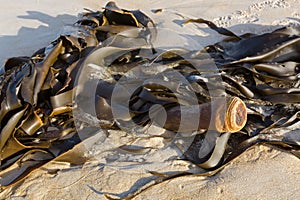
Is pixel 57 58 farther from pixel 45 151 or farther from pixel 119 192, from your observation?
pixel 119 192

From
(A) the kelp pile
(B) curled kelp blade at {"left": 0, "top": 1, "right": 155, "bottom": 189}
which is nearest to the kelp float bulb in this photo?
(A) the kelp pile

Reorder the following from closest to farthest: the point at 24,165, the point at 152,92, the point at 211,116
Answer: the point at 211,116 → the point at 24,165 → the point at 152,92

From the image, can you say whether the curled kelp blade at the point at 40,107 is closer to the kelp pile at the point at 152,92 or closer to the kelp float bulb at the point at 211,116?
the kelp pile at the point at 152,92

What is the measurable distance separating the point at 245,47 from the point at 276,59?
227 mm

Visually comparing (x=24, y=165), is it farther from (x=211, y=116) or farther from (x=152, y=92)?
(x=211, y=116)

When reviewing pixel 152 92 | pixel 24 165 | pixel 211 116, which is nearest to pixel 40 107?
pixel 24 165

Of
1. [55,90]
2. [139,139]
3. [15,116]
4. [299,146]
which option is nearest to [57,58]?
[55,90]

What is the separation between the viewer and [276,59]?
2490mm

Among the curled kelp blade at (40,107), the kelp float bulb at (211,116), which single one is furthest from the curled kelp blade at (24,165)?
the kelp float bulb at (211,116)

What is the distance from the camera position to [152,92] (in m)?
2.29

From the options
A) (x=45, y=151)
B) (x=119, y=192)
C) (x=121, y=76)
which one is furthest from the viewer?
(x=121, y=76)

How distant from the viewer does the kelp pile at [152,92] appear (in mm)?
2154

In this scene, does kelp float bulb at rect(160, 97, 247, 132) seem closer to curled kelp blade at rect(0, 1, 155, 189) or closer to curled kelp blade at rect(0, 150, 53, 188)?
curled kelp blade at rect(0, 1, 155, 189)

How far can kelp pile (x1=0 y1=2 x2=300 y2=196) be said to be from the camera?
84.8 inches
